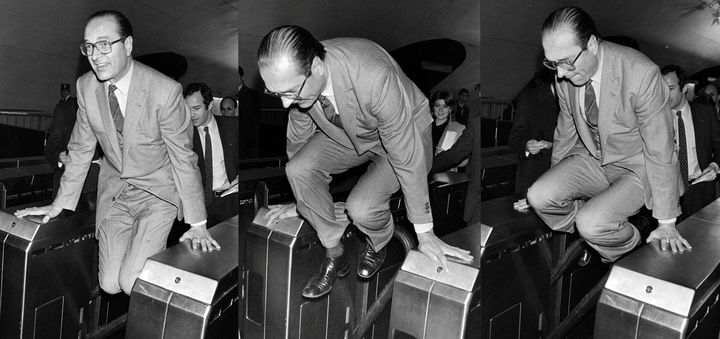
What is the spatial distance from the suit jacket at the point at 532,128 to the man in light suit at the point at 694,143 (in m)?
0.25

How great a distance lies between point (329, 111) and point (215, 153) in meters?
0.48

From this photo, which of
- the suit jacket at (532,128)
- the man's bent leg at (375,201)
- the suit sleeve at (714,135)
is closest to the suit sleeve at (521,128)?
the suit jacket at (532,128)

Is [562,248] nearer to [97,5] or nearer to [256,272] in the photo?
[256,272]

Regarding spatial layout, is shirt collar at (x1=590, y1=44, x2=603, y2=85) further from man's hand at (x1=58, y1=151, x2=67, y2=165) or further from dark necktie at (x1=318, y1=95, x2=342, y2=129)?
man's hand at (x1=58, y1=151, x2=67, y2=165)

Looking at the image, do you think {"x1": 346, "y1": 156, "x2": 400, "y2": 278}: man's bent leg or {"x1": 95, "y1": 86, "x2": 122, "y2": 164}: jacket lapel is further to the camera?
{"x1": 95, "y1": 86, "x2": 122, "y2": 164}: jacket lapel

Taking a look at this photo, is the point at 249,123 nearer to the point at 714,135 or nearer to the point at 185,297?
the point at 185,297

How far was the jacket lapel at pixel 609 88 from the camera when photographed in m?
1.19

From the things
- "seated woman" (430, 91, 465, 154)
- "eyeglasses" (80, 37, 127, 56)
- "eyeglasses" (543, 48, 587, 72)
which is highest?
"eyeglasses" (80, 37, 127, 56)

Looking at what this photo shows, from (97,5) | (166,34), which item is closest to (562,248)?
(166,34)

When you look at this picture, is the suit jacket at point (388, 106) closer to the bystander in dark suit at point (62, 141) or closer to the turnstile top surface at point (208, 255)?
the turnstile top surface at point (208, 255)

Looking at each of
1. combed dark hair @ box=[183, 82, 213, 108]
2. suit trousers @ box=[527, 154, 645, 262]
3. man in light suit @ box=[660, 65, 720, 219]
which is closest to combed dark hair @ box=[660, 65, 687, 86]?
man in light suit @ box=[660, 65, 720, 219]

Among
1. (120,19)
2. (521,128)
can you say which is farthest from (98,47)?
(521,128)

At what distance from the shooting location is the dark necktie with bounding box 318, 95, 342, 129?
148 cm

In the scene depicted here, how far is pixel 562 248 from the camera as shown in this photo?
1.34 metres
